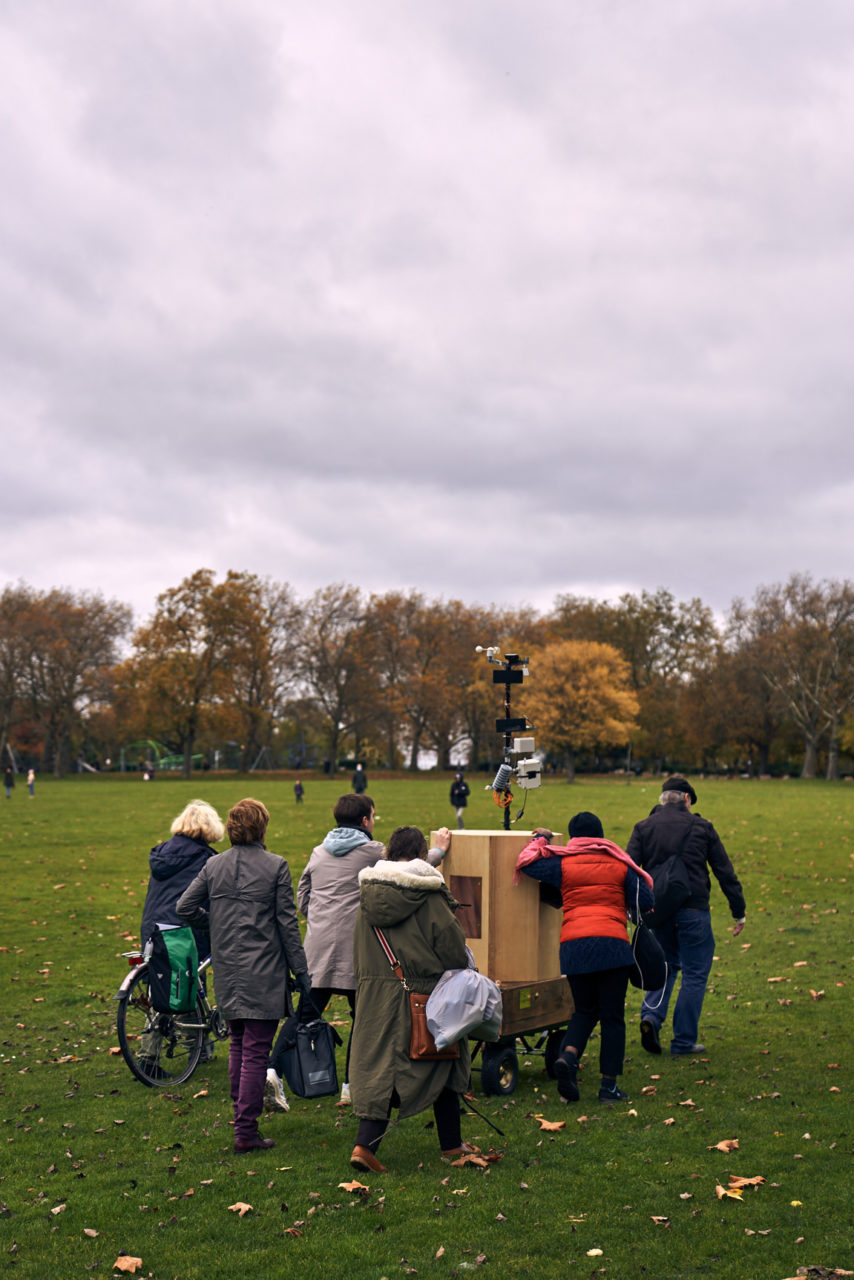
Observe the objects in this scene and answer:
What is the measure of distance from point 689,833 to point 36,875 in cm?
1610

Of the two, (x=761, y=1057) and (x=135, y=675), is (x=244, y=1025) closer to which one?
(x=761, y=1057)

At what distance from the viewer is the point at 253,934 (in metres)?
6.34

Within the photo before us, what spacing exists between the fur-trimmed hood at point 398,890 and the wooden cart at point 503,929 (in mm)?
1528

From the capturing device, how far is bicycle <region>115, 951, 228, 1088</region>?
7.66 meters

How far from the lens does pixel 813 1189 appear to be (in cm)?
555

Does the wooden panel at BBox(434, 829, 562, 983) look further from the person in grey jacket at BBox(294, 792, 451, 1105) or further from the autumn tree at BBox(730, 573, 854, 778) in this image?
the autumn tree at BBox(730, 573, 854, 778)

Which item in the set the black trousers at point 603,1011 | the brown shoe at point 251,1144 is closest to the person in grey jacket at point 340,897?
the brown shoe at point 251,1144

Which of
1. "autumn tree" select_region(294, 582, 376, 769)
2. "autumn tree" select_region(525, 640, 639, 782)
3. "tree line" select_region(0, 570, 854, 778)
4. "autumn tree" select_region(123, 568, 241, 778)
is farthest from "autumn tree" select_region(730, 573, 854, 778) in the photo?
"autumn tree" select_region(123, 568, 241, 778)

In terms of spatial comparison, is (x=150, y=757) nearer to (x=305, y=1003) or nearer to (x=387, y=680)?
(x=387, y=680)

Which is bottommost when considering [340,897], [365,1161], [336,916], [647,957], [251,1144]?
[251,1144]

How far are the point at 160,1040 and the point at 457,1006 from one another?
3214 millimetres

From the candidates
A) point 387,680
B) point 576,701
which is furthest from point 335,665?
point 576,701

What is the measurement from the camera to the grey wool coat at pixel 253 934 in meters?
6.27

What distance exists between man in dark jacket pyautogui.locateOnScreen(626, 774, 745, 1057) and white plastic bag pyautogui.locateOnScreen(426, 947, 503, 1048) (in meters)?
3.15
